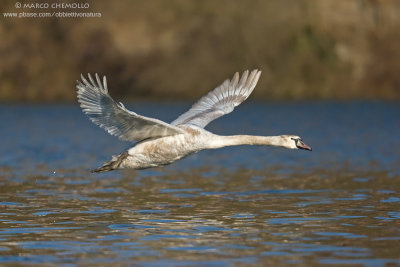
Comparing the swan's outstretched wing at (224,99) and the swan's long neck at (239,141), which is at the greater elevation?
the swan's outstretched wing at (224,99)

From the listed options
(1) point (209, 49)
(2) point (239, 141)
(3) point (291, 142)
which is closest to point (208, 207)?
(2) point (239, 141)

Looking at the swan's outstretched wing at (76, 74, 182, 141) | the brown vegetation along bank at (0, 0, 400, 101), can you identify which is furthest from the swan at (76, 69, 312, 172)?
the brown vegetation along bank at (0, 0, 400, 101)

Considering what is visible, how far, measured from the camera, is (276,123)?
47.8 meters

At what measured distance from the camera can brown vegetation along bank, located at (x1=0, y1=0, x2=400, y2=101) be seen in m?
82.5

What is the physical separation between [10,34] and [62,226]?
6980cm

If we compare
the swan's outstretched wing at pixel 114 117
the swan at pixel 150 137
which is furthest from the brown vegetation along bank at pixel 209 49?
the swan's outstretched wing at pixel 114 117

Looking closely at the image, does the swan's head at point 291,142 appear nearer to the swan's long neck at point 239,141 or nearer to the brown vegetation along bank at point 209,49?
the swan's long neck at point 239,141

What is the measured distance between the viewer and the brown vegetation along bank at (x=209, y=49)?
82.5m

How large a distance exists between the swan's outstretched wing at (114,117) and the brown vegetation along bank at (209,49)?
65831 mm

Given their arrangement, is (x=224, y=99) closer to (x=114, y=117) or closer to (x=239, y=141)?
(x=239, y=141)

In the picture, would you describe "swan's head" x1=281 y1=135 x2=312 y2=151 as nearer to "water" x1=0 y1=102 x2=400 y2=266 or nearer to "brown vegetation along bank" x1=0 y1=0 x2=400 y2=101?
"water" x1=0 y1=102 x2=400 y2=266

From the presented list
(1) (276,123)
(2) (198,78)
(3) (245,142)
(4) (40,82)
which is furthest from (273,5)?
(3) (245,142)

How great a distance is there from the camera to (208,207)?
1698cm

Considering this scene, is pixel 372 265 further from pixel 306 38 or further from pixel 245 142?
pixel 306 38
